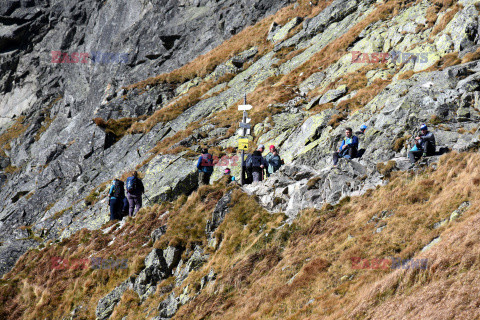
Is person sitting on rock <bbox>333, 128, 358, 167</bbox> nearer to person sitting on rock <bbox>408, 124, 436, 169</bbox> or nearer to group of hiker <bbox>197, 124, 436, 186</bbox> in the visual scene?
group of hiker <bbox>197, 124, 436, 186</bbox>

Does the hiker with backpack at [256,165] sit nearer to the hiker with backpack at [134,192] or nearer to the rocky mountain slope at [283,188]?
the rocky mountain slope at [283,188]

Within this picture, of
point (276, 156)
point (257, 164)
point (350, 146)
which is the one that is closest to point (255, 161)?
point (257, 164)

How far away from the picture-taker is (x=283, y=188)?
45.1 feet

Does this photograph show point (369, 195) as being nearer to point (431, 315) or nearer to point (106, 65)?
point (431, 315)

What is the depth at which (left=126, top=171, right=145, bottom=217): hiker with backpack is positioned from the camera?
58.1 feet

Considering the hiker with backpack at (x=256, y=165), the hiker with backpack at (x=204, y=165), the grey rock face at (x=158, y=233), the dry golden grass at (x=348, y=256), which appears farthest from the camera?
the hiker with backpack at (x=204, y=165)

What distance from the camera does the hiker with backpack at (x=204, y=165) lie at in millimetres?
16734

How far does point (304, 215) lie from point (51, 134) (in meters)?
47.7

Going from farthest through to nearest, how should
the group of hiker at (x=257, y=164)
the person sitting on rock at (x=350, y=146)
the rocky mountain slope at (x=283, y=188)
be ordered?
the person sitting on rock at (x=350, y=146)
the group of hiker at (x=257, y=164)
the rocky mountain slope at (x=283, y=188)

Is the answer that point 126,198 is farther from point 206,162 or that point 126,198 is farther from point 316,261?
point 316,261

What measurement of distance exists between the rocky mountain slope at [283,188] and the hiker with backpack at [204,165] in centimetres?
126

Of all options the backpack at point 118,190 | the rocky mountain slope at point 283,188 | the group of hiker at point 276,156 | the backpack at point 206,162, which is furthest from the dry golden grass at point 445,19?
the backpack at point 118,190

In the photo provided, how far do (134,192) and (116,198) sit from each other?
3.50ft

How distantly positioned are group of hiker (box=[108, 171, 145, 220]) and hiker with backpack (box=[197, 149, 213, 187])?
112 inches
